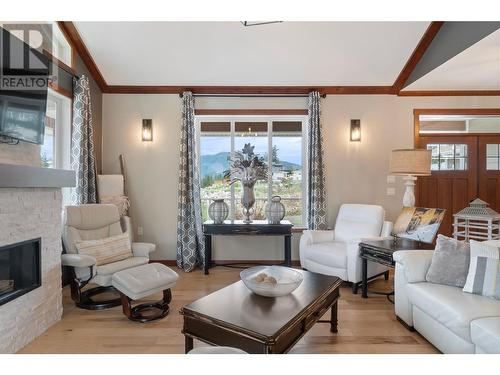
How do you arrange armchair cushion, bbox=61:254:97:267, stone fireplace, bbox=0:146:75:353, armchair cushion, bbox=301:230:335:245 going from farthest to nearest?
1. armchair cushion, bbox=301:230:335:245
2. armchair cushion, bbox=61:254:97:267
3. stone fireplace, bbox=0:146:75:353

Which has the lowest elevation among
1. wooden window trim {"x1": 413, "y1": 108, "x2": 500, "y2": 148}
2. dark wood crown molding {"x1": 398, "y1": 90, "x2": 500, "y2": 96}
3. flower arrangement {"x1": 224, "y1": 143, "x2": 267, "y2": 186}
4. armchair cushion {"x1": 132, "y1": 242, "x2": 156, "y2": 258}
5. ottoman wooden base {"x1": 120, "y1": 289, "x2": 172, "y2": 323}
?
ottoman wooden base {"x1": 120, "y1": 289, "x2": 172, "y2": 323}

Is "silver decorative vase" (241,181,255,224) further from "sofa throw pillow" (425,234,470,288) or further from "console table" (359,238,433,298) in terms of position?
"sofa throw pillow" (425,234,470,288)

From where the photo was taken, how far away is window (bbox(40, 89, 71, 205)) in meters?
3.37

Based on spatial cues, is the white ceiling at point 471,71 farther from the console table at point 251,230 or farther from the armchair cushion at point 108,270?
the armchair cushion at point 108,270

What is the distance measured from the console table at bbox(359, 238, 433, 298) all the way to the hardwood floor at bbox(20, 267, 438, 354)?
0.35 meters

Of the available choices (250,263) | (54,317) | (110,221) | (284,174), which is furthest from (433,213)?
(54,317)

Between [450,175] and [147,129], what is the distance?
4491mm

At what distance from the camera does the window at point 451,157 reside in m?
4.33

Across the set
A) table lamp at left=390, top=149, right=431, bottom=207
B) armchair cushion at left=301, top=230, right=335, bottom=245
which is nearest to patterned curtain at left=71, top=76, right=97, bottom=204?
armchair cushion at left=301, top=230, right=335, bottom=245

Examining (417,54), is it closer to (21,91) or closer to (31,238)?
(21,91)

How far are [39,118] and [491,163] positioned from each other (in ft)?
18.4

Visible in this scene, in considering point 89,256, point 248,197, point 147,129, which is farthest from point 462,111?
point 89,256

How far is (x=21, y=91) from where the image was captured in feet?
7.02

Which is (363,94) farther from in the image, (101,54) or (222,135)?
(101,54)
